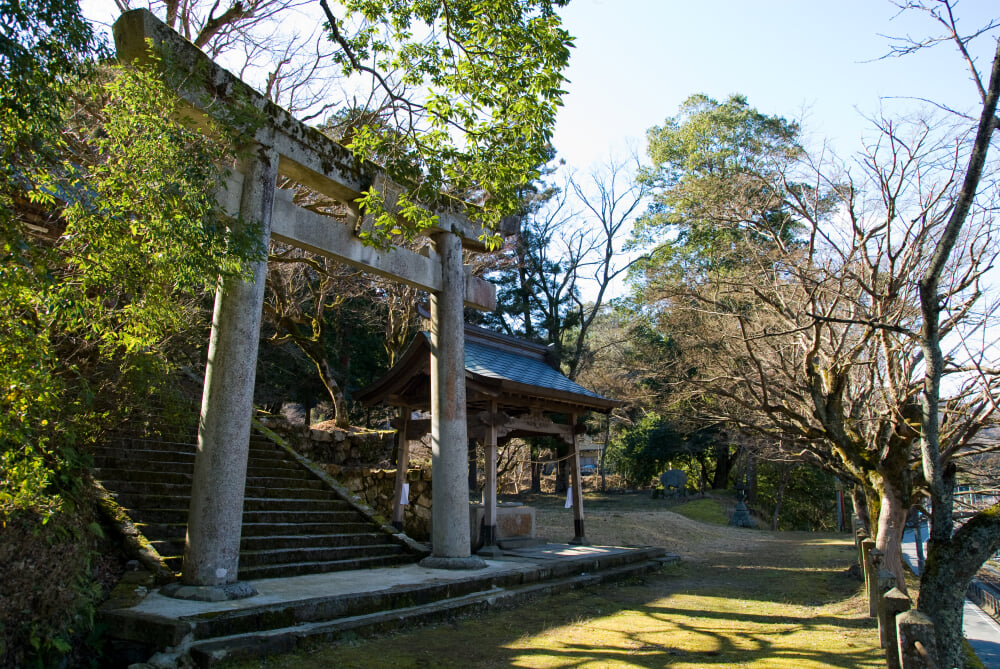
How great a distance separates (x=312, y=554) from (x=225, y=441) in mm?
2318

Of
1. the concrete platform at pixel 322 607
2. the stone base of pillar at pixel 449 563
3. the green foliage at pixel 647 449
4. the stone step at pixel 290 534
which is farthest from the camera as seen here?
the green foliage at pixel 647 449

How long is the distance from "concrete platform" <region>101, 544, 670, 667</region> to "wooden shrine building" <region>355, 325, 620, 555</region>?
1.65 meters

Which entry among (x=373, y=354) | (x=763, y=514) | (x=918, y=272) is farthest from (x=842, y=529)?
(x=918, y=272)

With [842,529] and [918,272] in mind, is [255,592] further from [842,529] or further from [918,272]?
[842,529]

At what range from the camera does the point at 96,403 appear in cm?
593

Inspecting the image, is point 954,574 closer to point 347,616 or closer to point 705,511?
point 347,616

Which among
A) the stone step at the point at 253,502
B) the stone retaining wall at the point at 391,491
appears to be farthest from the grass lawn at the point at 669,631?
the stone retaining wall at the point at 391,491

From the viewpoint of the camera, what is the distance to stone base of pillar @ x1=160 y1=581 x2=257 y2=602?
5371 mm

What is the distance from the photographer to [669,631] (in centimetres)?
679

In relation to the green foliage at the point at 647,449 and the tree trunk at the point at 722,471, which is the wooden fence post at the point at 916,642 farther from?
the tree trunk at the point at 722,471

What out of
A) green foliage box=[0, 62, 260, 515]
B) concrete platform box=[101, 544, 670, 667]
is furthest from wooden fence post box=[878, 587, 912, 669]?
green foliage box=[0, 62, 260, 515]

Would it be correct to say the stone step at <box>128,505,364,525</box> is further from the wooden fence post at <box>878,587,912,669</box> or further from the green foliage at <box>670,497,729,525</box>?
the green foliage at <box>670,497,729,525</box>

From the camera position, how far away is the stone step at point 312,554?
22.2 feet

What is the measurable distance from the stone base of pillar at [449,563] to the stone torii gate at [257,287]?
0.02 meters
